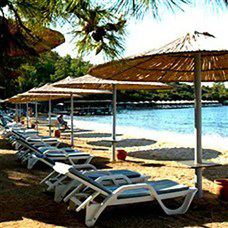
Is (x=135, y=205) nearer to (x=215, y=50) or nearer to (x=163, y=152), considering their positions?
(x=215, y=50)

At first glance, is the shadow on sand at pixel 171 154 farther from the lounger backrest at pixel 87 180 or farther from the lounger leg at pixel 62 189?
the lounger backrest at pixel 87 180

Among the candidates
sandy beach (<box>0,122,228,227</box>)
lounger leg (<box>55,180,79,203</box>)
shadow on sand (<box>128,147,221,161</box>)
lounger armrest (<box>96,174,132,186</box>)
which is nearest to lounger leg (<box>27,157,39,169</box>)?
sandy beach (<box>0,122,228,227</box>)

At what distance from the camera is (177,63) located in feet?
18.6

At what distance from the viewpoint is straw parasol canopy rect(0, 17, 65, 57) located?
2445 millimetres

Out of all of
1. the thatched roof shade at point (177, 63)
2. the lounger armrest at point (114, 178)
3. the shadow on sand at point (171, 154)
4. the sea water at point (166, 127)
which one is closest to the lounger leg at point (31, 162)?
the thatched roof shade at point (177, 63)

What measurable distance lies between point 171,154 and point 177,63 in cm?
402

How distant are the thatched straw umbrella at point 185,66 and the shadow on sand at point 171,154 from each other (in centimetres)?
258

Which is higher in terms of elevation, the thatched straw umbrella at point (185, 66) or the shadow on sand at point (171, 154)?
the thatched straw umbrella at point (185, 66)

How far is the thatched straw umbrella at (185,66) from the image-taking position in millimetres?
4086

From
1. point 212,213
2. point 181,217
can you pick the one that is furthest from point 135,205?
point 212,213

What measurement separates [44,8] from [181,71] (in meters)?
3.94

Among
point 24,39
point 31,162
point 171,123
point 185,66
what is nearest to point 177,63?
point 185,66

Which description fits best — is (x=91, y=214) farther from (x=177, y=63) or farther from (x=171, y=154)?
(x=171, y=154)

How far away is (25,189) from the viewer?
5340mm
